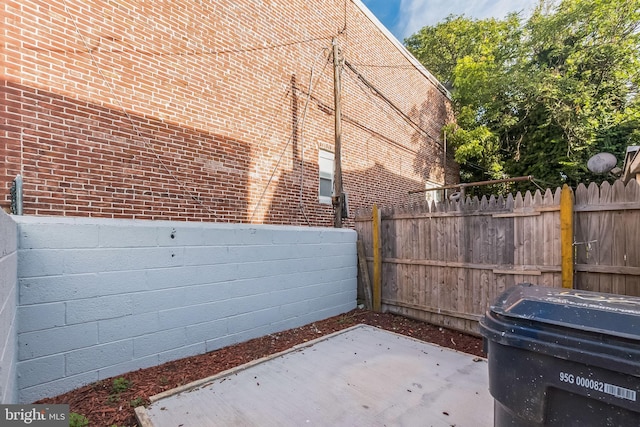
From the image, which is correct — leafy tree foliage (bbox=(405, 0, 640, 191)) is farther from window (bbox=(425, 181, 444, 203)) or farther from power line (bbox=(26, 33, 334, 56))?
power line (bbox=(26, 33, 334, 56))

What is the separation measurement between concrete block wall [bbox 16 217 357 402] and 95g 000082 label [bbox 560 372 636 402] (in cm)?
357

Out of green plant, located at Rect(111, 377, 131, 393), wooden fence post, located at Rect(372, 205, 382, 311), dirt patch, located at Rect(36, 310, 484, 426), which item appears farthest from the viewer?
wooden fence post, located at Rect(372, 205, 382, 311)

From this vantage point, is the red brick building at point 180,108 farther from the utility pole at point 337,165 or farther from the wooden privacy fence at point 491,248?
the wooden privacy fence at point 491,248

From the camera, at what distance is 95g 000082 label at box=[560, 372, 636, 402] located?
1.32 meters

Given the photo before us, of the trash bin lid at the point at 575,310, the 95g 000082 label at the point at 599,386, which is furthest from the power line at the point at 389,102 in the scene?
the 95g 000082 label at the point at 599,386

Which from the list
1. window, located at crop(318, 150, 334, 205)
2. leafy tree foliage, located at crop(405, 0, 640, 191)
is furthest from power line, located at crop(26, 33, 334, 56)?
leafy tree foliage, located at crop(405, 0, 640, 191)

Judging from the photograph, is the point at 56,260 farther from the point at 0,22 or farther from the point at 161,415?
the point at 0,22

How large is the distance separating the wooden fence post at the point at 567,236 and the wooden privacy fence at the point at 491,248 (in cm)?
2

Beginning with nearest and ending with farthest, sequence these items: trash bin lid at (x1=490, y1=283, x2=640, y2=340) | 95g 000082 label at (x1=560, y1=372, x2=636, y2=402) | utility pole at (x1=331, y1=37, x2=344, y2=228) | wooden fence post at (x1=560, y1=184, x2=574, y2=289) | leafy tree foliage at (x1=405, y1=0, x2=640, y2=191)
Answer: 95g 000082 label at (x1=560, y1=372, x2=636, y2=402) → trash bin lid at (x1=490, y1=283, x2=640, y2=340) → wooden fence post at (x1=560, y1=184, x2=574, y2=289) → utility pole at (x1=331, y1=37, x2=344, y2=228) → leafy tree foliage at (x1=405, y1=0, x2=640, y2=191)

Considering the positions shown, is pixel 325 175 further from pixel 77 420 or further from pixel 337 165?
pixel 77 420

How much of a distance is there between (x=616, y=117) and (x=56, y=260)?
15.9 metres

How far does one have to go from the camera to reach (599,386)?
140cm

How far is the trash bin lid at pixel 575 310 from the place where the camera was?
1.47 m

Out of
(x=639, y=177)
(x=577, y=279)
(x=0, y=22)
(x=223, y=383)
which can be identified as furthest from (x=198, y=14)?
(x=639, y=177)
